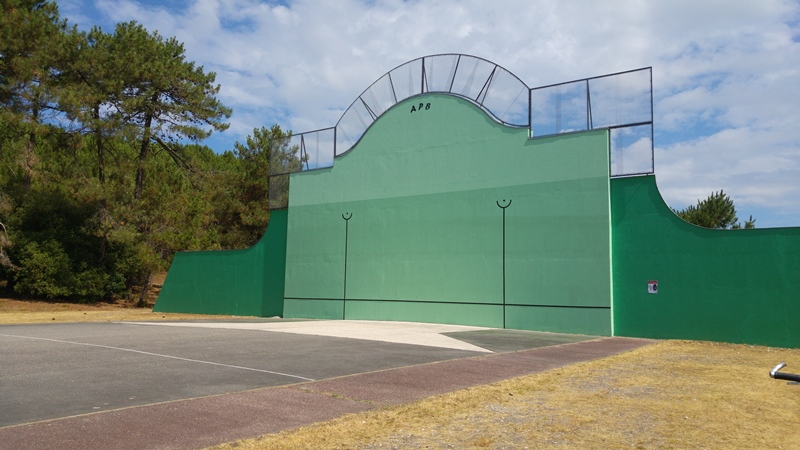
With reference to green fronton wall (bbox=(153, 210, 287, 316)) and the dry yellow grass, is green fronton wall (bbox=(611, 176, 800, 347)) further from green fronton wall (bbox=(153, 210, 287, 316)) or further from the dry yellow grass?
green fronton wall (bbox=(153, 210, 287, 316))

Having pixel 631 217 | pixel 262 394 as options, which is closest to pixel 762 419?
pixel 262 394

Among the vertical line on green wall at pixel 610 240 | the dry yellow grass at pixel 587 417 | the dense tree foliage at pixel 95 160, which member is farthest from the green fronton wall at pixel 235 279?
the dry yellow grass at pixel 587 417

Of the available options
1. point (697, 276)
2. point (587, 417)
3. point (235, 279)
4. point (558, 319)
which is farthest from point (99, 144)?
point (587, 417)

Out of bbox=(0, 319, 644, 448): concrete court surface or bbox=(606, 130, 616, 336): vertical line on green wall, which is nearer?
bbox=(0, 319, 644, 448): concrete court surface

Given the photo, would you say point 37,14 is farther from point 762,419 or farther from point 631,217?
point 762,419

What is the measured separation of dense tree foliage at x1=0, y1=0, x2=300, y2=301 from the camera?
32.2 m

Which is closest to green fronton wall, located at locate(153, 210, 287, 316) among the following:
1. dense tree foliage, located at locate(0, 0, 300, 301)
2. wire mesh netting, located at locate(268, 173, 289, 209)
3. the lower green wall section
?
wire mesh netting, located at locate(268, 173, 289, 209)

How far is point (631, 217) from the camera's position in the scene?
18312 mm

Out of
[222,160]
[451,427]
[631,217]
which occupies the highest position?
[222,160]

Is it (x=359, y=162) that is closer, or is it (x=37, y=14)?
(x=359, y=162)

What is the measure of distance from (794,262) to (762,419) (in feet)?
35.6

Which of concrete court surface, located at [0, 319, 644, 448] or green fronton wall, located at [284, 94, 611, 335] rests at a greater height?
green fronton wall, located at [284, 94, 611, 335]

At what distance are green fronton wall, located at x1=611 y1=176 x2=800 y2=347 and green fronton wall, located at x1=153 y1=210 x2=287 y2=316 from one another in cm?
1476

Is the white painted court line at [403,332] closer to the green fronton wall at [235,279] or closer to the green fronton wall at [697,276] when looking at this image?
the green fronton wall at [697,276]
